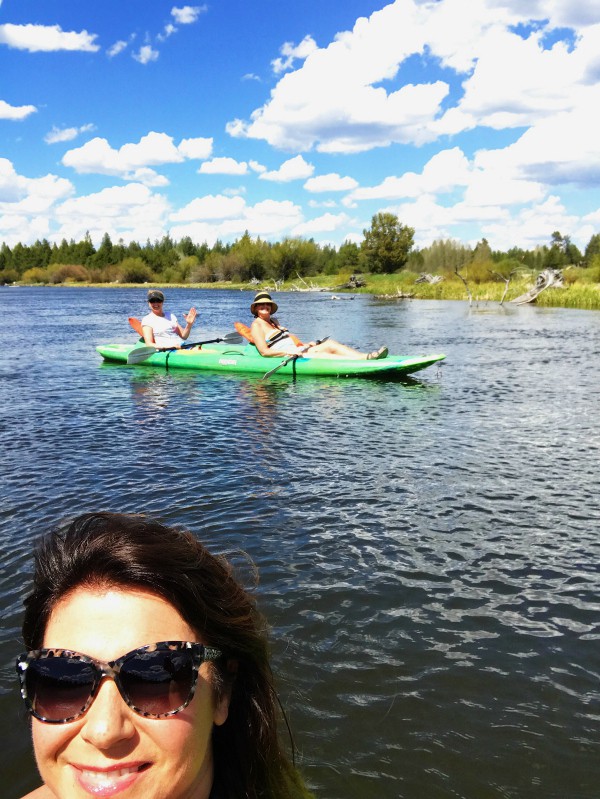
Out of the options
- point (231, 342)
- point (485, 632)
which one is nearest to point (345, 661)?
point (485, 632)

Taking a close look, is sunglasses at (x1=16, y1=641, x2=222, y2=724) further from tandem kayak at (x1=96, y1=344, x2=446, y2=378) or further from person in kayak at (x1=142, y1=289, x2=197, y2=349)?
person in kayak at (x1=142, y1=289, x2=197, y2=349)

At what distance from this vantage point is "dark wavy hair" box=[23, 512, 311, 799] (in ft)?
5.39

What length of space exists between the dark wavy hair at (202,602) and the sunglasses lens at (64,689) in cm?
17

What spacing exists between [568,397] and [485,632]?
369 inches

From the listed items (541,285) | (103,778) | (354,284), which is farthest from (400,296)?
(103,778)

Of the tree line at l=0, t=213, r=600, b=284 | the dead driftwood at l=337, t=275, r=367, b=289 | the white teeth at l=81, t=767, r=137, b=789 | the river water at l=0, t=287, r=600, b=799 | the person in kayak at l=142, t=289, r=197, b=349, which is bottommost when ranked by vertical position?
the river water at l=0, t=287, r=600, b=799

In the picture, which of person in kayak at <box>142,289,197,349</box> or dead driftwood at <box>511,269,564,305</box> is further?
dead driftwood at <box>511,269,564,305</box>

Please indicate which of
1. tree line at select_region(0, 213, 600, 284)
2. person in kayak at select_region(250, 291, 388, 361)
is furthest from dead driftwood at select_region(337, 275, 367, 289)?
person in kayak at select_region(250, 291, 388, 361)

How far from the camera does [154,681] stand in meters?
1.57

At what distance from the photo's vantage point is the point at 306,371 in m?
15.6

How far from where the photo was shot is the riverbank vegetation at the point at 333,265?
5769 cm

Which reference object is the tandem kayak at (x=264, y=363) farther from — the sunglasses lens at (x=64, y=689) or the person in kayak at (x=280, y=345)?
the sunglasses lens at (x=64, y=689)

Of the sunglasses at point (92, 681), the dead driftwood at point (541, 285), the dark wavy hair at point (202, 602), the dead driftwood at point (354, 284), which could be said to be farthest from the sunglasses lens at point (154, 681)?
the dead driftwood at point (354, 284)

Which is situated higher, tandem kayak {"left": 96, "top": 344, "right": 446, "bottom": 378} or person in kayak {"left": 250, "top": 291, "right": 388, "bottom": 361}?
person in kayak {"left": 250, "top": 291, "right": 388, "bottom": 361}
